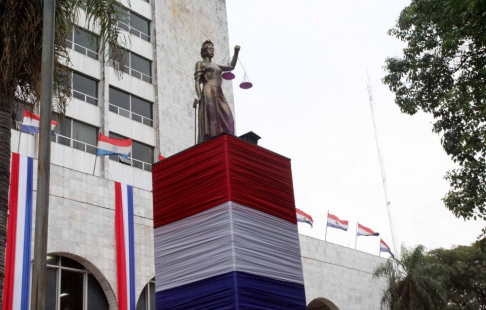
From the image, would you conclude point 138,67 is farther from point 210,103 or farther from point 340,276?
point 210,103

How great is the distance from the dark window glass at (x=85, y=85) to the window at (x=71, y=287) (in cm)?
1225

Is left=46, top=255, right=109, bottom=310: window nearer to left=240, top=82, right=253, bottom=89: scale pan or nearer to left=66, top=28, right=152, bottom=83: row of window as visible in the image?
left=240, top=82, right=253, bottom=89: scale pan

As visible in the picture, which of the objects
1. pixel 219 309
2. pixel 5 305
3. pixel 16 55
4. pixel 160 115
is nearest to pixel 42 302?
pixel 219 309

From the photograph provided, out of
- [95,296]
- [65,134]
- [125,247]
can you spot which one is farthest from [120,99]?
[95,296]

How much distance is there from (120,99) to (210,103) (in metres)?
22.7

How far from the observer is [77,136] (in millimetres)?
34531

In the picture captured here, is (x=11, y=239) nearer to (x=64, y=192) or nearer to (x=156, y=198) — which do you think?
(x=64, y=192)

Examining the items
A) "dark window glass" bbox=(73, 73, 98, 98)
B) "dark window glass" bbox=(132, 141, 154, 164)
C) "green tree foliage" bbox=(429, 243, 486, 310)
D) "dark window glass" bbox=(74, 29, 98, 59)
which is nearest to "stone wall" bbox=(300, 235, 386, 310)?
"green tree foliage" bbox=(429, 243, 486, 310)

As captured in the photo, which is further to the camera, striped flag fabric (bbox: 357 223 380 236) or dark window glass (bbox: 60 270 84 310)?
striped flag fabric (bbox: 357 223 380 236)

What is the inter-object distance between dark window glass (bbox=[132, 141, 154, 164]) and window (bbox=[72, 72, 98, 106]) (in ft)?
10.3

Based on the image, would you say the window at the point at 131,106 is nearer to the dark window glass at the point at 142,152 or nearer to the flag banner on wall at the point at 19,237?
the dark window glass at the point at 142,152

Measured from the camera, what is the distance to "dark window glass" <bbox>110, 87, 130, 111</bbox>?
3722cm

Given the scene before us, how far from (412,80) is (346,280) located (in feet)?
61.9

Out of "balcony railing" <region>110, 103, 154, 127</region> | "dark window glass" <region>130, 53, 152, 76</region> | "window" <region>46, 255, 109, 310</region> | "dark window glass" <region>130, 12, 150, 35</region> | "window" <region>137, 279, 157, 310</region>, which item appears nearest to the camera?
"window" <region>46, 255, 109, 310</region>
